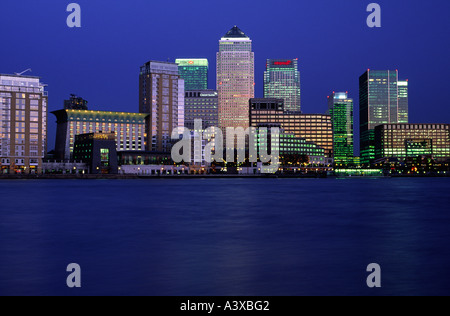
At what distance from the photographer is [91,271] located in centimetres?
2106

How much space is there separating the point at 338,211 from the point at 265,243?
25.7m

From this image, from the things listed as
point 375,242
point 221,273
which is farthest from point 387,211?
point 221,273

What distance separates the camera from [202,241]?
100.0 ft

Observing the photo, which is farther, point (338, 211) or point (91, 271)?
point (338, 211)

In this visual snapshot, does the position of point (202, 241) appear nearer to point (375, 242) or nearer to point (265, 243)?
point (265, 243)

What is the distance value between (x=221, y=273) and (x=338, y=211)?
3513cm

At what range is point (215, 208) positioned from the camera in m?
57.1
